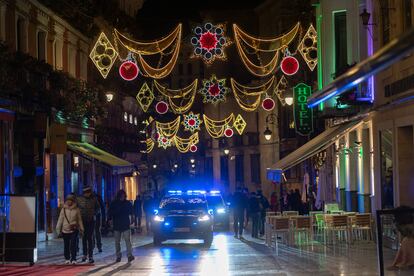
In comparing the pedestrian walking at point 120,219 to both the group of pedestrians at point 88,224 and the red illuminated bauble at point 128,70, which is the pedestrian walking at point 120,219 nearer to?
the group of pedestrians at point 88,224

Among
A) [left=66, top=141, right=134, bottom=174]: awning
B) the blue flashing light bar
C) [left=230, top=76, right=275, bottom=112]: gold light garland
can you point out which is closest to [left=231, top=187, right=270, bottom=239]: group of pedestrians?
[left=66, top=141, right=134, bottom=174]: awning

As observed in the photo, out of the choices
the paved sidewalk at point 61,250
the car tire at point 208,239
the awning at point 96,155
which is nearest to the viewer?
the paved sidewalk at point 61,250

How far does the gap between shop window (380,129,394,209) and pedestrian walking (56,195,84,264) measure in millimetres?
8500

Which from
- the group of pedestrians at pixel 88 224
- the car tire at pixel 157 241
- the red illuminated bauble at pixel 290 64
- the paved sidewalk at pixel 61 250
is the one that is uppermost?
the red illuminated bauble at pixel 290 64

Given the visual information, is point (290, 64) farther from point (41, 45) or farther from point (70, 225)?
point (70, 225)

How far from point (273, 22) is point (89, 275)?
44.5 meters

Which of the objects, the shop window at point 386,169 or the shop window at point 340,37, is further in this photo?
the shop window at point 340,37

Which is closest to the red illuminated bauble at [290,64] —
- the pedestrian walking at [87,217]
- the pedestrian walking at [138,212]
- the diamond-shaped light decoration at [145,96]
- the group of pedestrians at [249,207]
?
the group of pedestrians at [249,207]

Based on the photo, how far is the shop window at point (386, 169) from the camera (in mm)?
19922

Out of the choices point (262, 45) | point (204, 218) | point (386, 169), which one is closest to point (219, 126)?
point (262, 45)

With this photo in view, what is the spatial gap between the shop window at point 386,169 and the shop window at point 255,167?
135 ft

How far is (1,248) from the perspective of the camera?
54.4 feet

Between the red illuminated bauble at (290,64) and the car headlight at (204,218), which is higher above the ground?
the red illuminated bauble at (290,64)

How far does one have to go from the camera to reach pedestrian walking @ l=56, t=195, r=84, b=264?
57.0ft
